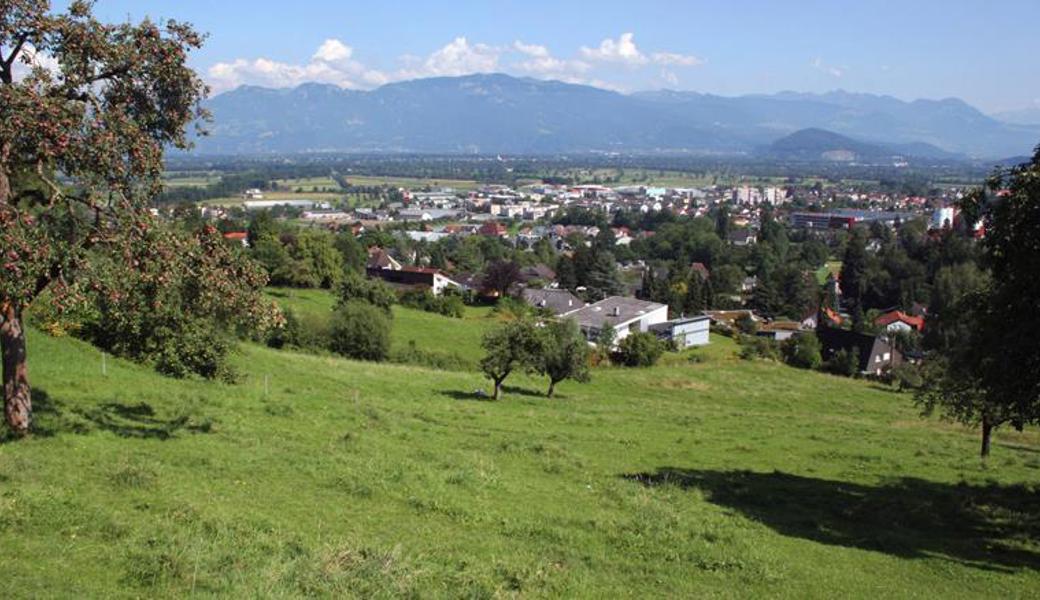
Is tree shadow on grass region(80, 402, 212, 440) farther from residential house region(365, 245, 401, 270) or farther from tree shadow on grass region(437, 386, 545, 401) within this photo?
residential house region(365, 245, 401, 270)

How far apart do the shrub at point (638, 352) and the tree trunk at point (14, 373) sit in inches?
1706

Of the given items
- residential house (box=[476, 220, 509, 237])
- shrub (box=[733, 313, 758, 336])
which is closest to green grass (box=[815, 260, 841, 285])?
shrub (box=[733, 313, 758, 336])

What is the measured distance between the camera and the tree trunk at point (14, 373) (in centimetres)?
1307

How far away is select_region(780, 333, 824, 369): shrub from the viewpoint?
6162cm

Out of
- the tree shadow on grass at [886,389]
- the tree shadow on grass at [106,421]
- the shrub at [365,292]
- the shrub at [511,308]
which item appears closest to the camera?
the tree shadow on grass at [106,421]

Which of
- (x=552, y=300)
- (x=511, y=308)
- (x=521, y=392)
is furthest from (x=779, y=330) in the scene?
(x=521, y=392)

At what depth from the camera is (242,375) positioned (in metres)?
25.0

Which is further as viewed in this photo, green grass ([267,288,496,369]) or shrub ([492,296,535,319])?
shrub ([492,296,535,319])

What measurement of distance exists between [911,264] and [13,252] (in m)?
113

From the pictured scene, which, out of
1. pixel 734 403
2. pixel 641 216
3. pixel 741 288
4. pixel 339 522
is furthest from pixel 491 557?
pixel 641 216

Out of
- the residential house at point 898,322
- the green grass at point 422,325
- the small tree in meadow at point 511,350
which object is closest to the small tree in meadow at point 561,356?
the small tree in meadow at point 511,350

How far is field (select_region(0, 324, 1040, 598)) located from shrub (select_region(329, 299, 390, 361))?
1780 cm

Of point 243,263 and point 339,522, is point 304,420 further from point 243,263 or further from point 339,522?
point 339,522

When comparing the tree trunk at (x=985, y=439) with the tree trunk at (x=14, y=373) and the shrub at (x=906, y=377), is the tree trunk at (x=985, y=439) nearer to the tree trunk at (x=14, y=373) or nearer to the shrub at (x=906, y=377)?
the shrub at (x=906, y=377)
